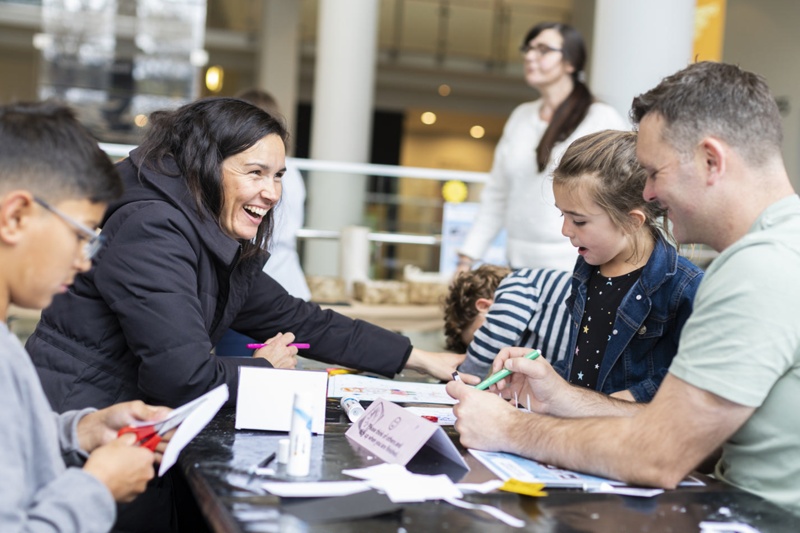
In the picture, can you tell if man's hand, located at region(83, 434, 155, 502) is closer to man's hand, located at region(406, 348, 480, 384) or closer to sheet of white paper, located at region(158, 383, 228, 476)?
sheet of white paper, located at region(158, 383, 228, 476)

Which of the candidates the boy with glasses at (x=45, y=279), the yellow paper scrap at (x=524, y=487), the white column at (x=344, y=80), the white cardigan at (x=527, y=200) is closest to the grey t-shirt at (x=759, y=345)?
the yellow paper scrap at (x=524, y=487)

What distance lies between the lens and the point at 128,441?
144 centimetres

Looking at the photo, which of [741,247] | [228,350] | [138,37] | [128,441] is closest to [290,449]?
[128,441]

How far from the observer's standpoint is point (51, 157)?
4.34 ft

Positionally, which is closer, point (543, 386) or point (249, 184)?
point (543, 386)

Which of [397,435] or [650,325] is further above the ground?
[650,325]

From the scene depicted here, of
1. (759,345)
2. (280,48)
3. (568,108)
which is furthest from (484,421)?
(280,48)

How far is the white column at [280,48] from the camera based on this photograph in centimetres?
1362

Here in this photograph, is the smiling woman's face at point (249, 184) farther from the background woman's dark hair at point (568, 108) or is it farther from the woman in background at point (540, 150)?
the background woman's dark hair at point (568, 108)

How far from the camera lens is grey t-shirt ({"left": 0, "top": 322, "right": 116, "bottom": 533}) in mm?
1155

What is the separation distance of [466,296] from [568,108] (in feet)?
Answer: 3.47

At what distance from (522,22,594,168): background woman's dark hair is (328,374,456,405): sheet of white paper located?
4.65ft

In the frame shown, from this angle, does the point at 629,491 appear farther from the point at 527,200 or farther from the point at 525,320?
the point at 527,200

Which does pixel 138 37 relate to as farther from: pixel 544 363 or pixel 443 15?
pixel 544 363
